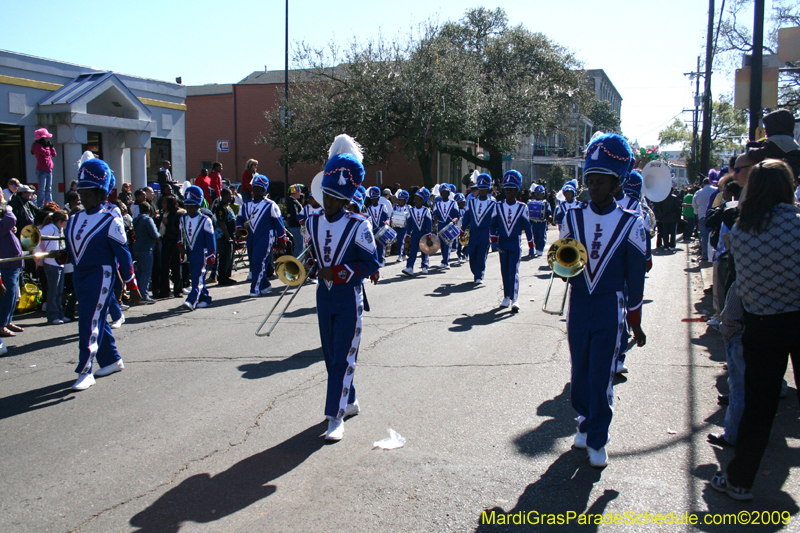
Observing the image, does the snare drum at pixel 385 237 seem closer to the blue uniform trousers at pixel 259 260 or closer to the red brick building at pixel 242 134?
the blue uniform trousers at pixel 259 260

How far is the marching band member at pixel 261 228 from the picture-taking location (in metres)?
11.2

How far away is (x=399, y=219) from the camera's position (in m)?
14.6

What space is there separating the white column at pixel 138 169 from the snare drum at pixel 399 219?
34.0 ft

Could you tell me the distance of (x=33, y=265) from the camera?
415 inches

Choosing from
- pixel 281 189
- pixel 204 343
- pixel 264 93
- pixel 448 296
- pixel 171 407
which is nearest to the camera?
pixel 171 407

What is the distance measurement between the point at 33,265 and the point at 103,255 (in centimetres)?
540

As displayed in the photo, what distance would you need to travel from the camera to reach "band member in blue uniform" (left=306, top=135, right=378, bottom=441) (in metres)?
4.83

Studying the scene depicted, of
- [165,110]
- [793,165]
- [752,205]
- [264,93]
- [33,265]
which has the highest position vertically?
[264,93]

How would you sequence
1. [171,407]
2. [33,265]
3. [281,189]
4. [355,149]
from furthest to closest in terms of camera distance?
[281,189] → [33,265] → [355,149] → [171,407]

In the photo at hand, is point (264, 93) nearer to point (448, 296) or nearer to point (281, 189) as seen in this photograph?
point (281, 189)

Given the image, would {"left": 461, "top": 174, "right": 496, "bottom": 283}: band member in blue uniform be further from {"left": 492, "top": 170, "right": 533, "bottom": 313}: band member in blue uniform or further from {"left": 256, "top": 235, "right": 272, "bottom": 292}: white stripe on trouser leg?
{"left": 256, "top": 235, "right": 272, "bottom": 292}: white stripe on trouser leg

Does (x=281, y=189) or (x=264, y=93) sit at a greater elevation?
(x=264, y=93)

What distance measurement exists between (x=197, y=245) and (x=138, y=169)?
12.2 meters

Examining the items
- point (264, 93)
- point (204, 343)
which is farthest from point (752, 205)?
point (264, 93)
